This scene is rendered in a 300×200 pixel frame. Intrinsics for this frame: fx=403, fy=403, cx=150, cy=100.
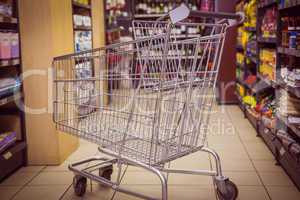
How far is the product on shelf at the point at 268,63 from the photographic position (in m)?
3.80

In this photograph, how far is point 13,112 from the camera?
11.0 feet

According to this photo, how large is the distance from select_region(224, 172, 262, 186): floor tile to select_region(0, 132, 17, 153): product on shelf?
1718 millimetres

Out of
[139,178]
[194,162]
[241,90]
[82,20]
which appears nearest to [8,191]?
[139,178]

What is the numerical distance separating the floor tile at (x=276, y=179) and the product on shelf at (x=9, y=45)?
214cm

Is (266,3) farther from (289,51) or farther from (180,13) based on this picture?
(180,13)

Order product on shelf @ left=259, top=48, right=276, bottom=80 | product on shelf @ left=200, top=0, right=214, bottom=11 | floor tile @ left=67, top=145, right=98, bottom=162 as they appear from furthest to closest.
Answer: product on shelf @ left=200, top=0, right=214, bottom=11 → product on shelf @ left=259, top=48, right=276, bottom=80 → floor tile @ left=67, top=145, right=98, bottom=162

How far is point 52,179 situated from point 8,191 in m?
0.34

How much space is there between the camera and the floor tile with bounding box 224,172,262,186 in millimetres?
2961

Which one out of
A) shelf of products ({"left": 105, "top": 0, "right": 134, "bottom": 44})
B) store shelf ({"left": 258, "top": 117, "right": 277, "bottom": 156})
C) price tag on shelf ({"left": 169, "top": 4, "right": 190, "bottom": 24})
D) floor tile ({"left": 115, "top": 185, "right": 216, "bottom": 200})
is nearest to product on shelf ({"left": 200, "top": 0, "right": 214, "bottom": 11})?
shelf of products ({"left": 105, "top": 0, "right": 134, "bottom": 44})

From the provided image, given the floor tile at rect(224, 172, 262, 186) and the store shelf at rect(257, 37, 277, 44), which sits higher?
the store shelf at rect(257, 37, 277, 44)

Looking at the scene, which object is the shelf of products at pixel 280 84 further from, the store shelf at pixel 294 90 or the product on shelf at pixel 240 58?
the product on shelf at pixel 240 58

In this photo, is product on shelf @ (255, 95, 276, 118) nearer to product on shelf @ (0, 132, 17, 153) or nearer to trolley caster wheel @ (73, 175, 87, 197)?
trolley caster wheel @ (73, 175, 87, 197)

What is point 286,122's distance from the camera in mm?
3148

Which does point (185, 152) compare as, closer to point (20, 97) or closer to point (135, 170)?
point (135, 170)
